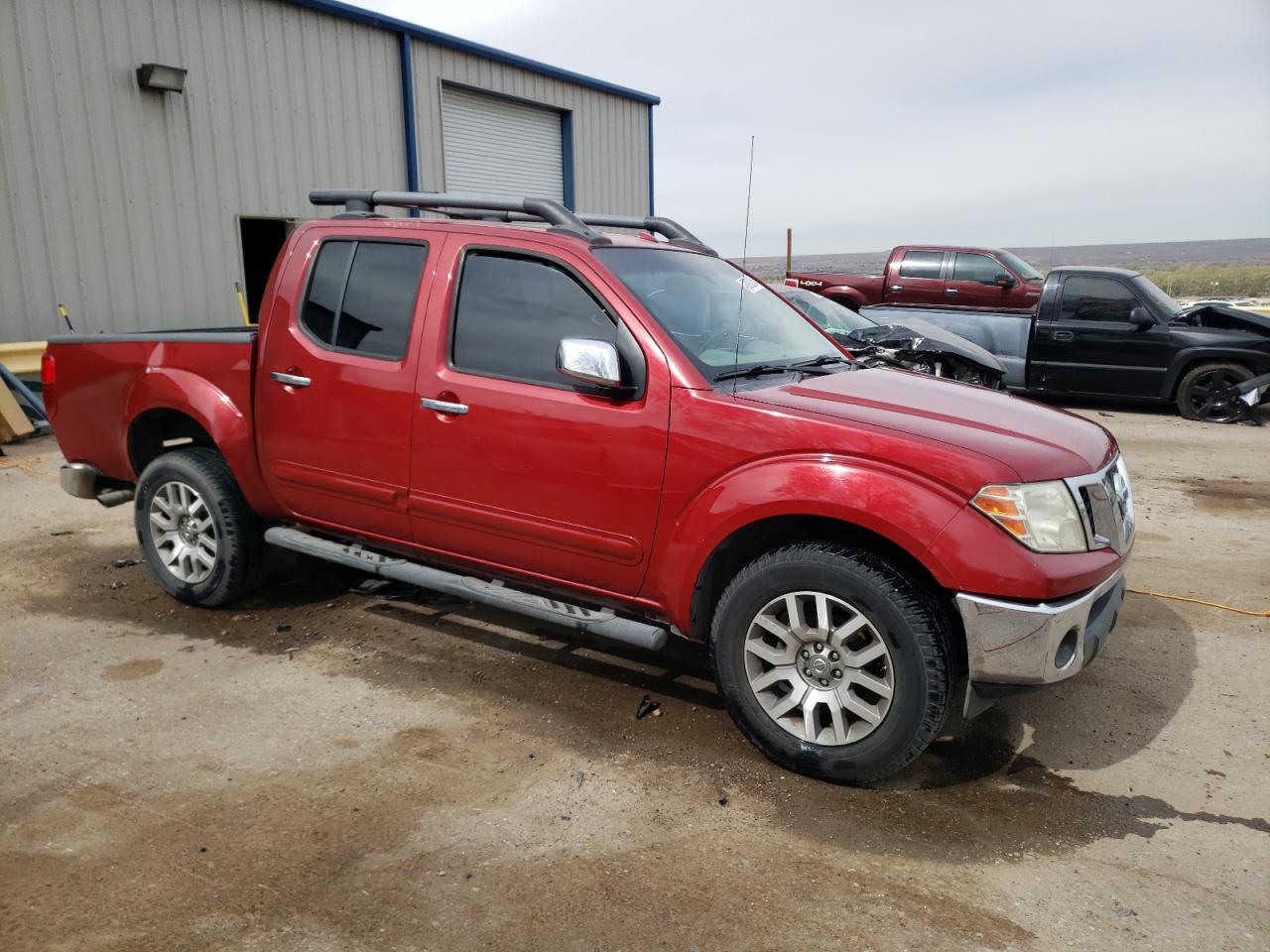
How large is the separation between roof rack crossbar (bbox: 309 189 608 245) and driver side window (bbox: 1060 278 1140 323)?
29.7 ft

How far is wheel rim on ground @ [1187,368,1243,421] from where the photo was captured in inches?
432

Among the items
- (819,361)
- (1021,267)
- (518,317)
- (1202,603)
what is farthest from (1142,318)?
(518,317)

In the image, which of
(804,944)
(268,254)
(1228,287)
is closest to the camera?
(804,944)

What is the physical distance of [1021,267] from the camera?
1510 centimetres

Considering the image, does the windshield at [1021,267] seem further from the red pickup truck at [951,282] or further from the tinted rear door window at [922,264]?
the tinted rear door window at [922,264]

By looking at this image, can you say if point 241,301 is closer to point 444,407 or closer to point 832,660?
point 444,407

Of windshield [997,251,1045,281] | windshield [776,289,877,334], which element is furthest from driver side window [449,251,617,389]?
windshield [997,251,1045,281]

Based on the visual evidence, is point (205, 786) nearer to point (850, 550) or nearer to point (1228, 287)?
point (850, 550)

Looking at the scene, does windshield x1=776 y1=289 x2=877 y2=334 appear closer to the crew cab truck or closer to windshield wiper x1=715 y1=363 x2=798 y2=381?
the crew cab truck

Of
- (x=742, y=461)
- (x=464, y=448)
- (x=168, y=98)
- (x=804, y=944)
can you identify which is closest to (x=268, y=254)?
(x=168, y=98)

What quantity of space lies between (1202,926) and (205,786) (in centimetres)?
301

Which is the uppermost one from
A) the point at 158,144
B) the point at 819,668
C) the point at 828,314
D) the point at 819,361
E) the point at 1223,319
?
the point at 158,144

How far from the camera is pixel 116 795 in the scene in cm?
317

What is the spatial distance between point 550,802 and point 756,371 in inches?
68.5
